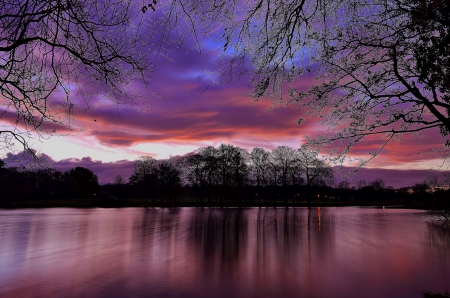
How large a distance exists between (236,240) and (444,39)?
14125 mm

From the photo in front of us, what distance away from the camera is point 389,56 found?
8.20 metres

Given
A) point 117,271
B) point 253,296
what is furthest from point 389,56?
point 117,271

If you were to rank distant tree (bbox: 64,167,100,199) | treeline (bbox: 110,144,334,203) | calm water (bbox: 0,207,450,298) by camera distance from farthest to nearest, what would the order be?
distant tree (bbox: 64,167,100,199)
treeline (bbox: 110,144,334,203)
calm water (bbox: 0,207,450,298)

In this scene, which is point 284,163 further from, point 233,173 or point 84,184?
point 84,184

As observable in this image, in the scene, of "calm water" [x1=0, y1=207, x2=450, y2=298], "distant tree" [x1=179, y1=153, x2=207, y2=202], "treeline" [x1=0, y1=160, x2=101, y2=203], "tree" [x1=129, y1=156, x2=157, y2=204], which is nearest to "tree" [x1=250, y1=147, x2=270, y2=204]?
"distant tree" [x1=179, y1=153, x2=207, y2=202]

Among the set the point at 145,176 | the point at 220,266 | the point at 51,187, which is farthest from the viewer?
the point at 51,187

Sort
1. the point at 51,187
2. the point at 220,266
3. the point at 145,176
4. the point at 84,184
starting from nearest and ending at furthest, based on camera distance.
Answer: the point at 220,266 < the point at 145,176 < the point at 84,184 < the point at 51,187

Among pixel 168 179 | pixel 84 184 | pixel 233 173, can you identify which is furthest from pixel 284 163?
pixel 84 184

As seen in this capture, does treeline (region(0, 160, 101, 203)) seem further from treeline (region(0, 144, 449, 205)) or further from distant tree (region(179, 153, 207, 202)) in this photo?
distant tree (region(179, 153, 207, 202))

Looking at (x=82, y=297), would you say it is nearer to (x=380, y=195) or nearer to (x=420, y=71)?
(x=420, y=71)

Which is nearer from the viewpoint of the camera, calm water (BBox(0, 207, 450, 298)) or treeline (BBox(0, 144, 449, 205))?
calm water (BBox(0, 207, 450, 298))

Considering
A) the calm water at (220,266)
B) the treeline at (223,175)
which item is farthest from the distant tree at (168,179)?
the calm water at (220,266)

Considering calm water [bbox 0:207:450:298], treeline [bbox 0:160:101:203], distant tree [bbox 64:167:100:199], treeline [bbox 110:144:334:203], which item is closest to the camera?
calm water [bbox 0:207:450:298]

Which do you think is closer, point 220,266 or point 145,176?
point 220,266
